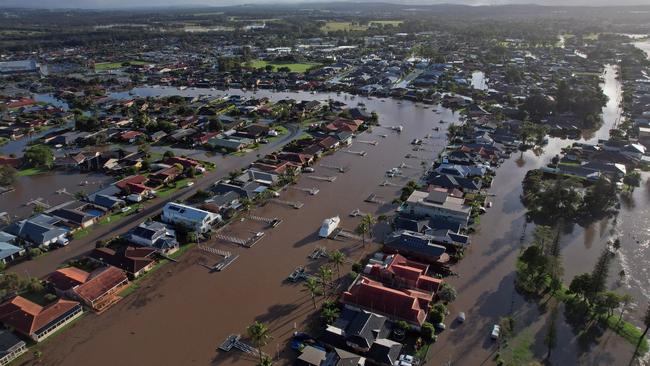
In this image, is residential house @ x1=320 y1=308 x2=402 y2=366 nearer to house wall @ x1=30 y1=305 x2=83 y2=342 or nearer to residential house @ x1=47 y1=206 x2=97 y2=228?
house wall @ x1=30 y1=305 x2=83 y2=342

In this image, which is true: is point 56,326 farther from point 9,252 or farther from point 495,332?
point 495,332

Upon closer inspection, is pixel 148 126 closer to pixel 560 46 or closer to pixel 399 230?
pixel 399 230

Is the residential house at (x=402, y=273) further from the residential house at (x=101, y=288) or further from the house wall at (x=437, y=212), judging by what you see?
the residential house at (x=101, y=288)

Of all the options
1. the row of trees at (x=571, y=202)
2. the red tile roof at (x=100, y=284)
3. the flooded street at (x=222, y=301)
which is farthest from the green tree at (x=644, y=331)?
the red tile roof at (x=100, y=284)

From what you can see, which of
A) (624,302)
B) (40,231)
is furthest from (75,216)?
(624,302)

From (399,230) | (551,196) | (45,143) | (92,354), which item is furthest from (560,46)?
(92,354)

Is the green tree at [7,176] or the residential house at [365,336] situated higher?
the green tree at [7,176]

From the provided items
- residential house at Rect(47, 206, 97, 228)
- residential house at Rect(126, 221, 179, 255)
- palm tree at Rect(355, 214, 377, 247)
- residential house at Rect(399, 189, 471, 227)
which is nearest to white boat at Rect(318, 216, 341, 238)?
palm tree at Rect(355, 214, 377, 247)
